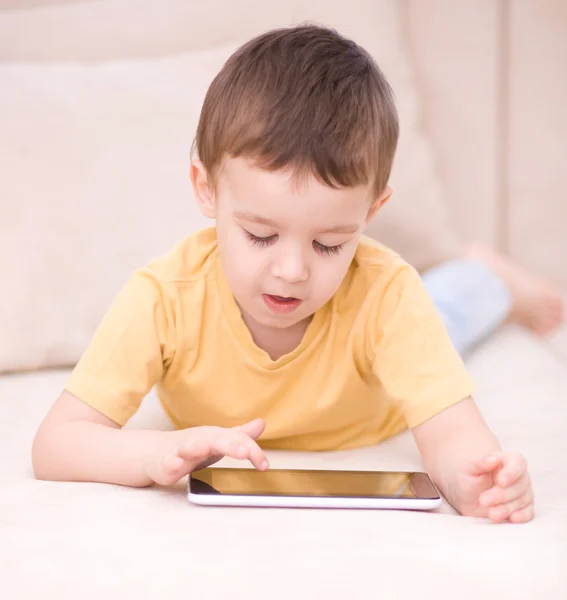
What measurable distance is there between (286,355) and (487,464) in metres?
0.29

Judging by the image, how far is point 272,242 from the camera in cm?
86

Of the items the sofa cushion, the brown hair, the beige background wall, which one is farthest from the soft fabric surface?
the beige background wall

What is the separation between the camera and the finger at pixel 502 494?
77 centimetres

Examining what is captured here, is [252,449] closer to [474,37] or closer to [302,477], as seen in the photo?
[302,477]

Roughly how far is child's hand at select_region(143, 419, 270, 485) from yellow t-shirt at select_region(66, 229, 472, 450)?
138 mm

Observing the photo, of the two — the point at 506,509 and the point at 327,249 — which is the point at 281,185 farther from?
the point at 506,509

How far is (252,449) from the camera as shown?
752 mm

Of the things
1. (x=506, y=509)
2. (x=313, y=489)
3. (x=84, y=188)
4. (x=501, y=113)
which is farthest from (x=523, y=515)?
(x=501, y=113)

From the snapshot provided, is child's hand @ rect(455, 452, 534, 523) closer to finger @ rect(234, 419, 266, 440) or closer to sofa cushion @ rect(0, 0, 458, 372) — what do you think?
finger @ rect(234, 419, 266, 440)

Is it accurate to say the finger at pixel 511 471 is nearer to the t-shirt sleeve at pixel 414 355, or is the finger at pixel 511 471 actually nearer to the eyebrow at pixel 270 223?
the t-shirt sleeve at pixel 414 355

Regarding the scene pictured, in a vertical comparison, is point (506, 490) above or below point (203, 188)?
below

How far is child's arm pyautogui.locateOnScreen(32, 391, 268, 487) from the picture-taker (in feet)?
2.54

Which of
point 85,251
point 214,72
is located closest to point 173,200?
point 85,251

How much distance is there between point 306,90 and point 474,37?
1.03 metres
